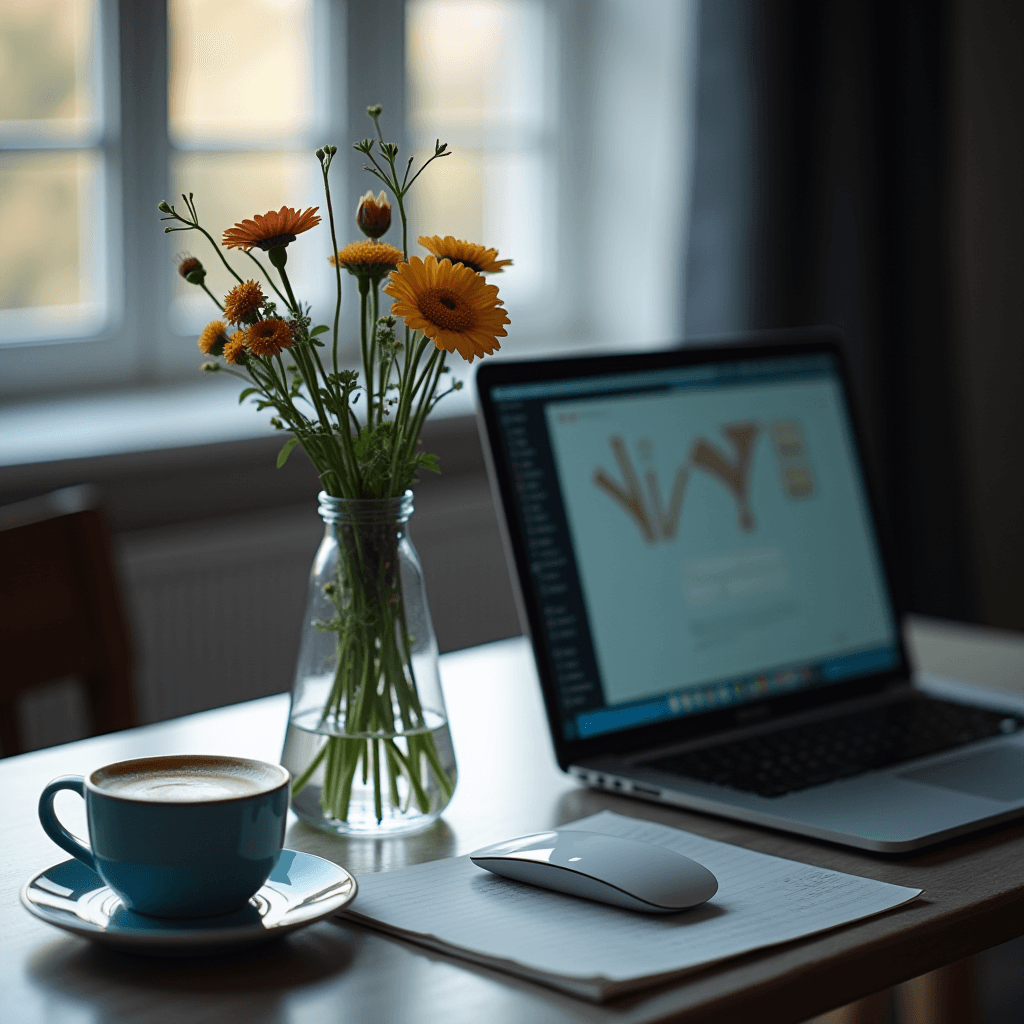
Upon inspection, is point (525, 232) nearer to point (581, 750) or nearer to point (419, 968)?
point (581, 750)

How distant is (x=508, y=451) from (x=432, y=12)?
182cm

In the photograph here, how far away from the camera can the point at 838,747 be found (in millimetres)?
1026

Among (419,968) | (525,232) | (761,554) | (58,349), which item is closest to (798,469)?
(761,554)

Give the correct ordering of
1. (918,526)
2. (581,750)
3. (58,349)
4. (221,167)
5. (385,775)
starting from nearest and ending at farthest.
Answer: (385,775) < (581,750) < (58,349) < (221,167) < (918,526)

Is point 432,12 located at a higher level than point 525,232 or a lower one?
higher

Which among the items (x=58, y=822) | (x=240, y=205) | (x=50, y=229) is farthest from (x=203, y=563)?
(x=58, y=822)

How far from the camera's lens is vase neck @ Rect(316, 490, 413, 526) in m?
0.84

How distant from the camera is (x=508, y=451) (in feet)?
3.23

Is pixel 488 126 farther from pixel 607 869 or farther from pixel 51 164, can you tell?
pixel 607 869

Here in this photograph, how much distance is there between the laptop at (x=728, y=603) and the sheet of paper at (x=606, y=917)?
0.26 ft

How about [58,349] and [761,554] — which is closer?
[761,554]

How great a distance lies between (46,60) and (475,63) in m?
0.86

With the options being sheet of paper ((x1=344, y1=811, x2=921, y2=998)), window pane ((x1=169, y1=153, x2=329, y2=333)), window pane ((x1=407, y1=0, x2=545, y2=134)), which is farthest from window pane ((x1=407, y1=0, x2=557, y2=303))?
sheet of paper ((x1=344, y1=811, x2=921, y2=998))

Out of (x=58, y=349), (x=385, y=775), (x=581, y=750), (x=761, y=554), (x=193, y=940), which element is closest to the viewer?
(x=193, y=940)
